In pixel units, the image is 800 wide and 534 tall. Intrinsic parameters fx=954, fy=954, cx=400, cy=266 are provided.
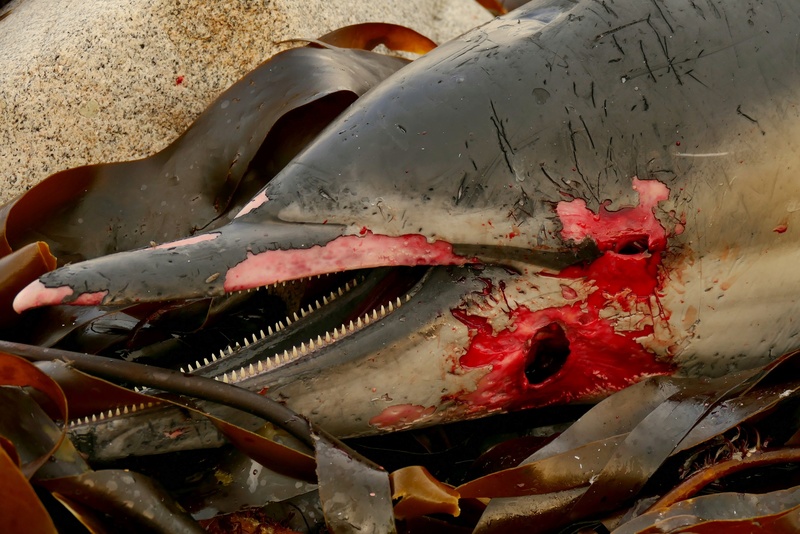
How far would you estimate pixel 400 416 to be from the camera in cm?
234

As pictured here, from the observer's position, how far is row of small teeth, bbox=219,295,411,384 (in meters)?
2.21

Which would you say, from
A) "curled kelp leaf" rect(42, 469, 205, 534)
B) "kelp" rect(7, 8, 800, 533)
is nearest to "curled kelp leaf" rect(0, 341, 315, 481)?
"kelp" rect(7, 8, 800, 533)

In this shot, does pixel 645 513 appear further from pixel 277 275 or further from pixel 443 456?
Answer: pixel 277 275

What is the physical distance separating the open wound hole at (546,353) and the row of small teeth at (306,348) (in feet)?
1.16

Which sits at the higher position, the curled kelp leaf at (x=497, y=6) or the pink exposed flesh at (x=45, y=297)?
the curled kelp leaf at (x=497, y=6)

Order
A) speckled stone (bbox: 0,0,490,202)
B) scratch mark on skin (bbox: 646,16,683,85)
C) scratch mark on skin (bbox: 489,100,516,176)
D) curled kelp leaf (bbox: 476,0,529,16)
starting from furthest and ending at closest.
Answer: curled kelp leaf (bbox: 476,0,529,16)
speckled stone (bbox: 0,0,490,202)
scratch mark on skin (bbox: 646,16,683,85)
scratch mark on skin (bbox: 489,100,516,176)

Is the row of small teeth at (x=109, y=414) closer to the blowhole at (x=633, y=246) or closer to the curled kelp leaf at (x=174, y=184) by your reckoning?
the curled kelp leaf at (x=174, y=184)

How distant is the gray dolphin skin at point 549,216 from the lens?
2.26 metres

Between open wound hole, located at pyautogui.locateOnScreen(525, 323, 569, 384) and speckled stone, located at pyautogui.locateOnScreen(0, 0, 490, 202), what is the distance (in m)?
1.72

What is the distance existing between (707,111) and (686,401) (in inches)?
28.7

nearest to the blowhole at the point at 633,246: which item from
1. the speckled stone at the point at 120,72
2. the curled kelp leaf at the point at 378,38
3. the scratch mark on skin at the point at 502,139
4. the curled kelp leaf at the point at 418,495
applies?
the scratch mark on skin at the point at 502,139

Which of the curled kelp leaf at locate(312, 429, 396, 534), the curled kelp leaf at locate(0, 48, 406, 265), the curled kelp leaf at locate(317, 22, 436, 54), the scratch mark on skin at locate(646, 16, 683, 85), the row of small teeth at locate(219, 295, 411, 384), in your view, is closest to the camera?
the curled kelp leaf at locate(312, 429, 396, 534)

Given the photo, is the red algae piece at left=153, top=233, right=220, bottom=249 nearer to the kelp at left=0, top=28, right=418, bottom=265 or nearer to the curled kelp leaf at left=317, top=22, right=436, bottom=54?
the kelp at left=0, top=28, right=418, bottom=265

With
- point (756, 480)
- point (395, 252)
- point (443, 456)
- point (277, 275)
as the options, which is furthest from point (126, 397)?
point (756, 480)
